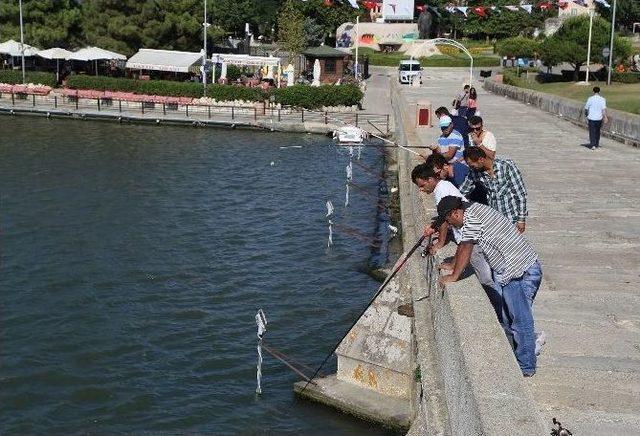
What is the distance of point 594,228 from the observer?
14.1 meters

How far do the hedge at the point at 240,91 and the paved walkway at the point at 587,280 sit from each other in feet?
69.7

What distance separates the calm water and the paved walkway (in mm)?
3039

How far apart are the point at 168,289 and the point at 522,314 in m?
11.1

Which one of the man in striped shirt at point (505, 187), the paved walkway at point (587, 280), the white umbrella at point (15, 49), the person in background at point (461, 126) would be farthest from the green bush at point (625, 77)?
the man in striped shirt at point (505, 187)

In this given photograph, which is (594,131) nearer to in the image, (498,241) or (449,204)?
(498,241)

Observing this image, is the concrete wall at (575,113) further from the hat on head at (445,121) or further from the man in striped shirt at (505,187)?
the man in striped shirt at (505,187)

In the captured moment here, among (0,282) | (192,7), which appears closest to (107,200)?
(0,282)

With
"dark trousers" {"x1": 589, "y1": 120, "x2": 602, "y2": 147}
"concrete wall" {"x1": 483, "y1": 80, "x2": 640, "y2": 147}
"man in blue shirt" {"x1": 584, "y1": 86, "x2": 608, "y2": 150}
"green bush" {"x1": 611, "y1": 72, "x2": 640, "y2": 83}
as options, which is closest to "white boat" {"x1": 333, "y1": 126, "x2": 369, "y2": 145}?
"concrete wall" {"x1": 483, "y1": 80, "x2": 640, "y2": 147}

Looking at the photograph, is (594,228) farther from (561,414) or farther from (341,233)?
(341,233)

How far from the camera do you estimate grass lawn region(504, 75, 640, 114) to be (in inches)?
1594

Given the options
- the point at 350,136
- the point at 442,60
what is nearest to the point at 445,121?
the point at 350,136

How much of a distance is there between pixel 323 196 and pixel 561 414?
66.5ft

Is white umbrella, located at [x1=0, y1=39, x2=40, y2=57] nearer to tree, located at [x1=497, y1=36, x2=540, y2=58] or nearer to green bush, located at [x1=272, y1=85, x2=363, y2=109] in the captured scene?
green bush, located at [x1=272, y1=85, x2=363, y2=109]

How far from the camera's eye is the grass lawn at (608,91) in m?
40.5
